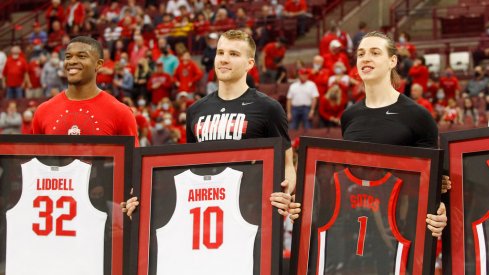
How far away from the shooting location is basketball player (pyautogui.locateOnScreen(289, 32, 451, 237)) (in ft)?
17.9

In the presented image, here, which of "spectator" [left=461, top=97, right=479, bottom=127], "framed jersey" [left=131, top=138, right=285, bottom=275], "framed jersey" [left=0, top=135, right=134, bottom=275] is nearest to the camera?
"framed jersey" [left=131, top=138, right=285, bottom=275]

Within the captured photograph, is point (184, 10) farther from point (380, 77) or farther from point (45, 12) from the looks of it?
point (380, 77)

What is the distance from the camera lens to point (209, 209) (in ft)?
Answer: 17.5

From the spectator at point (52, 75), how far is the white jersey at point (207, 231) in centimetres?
1363

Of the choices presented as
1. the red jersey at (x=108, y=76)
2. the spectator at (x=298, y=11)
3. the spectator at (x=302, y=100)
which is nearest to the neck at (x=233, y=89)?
the spectator at (x=302, y=100)

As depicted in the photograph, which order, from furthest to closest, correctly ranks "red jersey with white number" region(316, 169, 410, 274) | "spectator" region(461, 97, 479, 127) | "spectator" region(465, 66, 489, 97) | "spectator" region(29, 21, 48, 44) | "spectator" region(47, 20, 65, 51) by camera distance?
"spectator" region(29, 21, 48, 44) < "spectator" region(47, 20, 65, 51) < "spectator" region(465, 66, 489, 97) < "spectator" region(461, 97, 479, 127) < "red jersey with white number" region(316, 169, 410, 274)

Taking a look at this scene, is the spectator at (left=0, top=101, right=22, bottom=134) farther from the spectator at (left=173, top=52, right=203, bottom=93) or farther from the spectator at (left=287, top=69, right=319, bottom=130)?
the spectator at (left=287, top=69, right=319, bottom=130)

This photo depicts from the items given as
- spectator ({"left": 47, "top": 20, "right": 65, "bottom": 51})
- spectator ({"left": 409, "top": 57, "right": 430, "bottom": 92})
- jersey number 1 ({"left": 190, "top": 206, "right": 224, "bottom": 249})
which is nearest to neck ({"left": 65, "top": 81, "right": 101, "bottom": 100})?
jersey number 1 ({"left": 190, "top": 206, "right": 224, "bottom": 249})

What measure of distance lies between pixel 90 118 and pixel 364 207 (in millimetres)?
1939

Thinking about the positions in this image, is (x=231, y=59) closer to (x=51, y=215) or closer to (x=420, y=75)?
(x=51, y=215)

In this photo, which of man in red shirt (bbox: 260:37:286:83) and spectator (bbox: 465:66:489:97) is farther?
man in red shirt (bbox: 260:37:286:83)

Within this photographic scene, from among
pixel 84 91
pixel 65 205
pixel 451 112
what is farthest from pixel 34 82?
pixel 65 205

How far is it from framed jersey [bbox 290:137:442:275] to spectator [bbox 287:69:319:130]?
965 cm

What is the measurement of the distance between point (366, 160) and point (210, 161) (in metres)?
0.84
